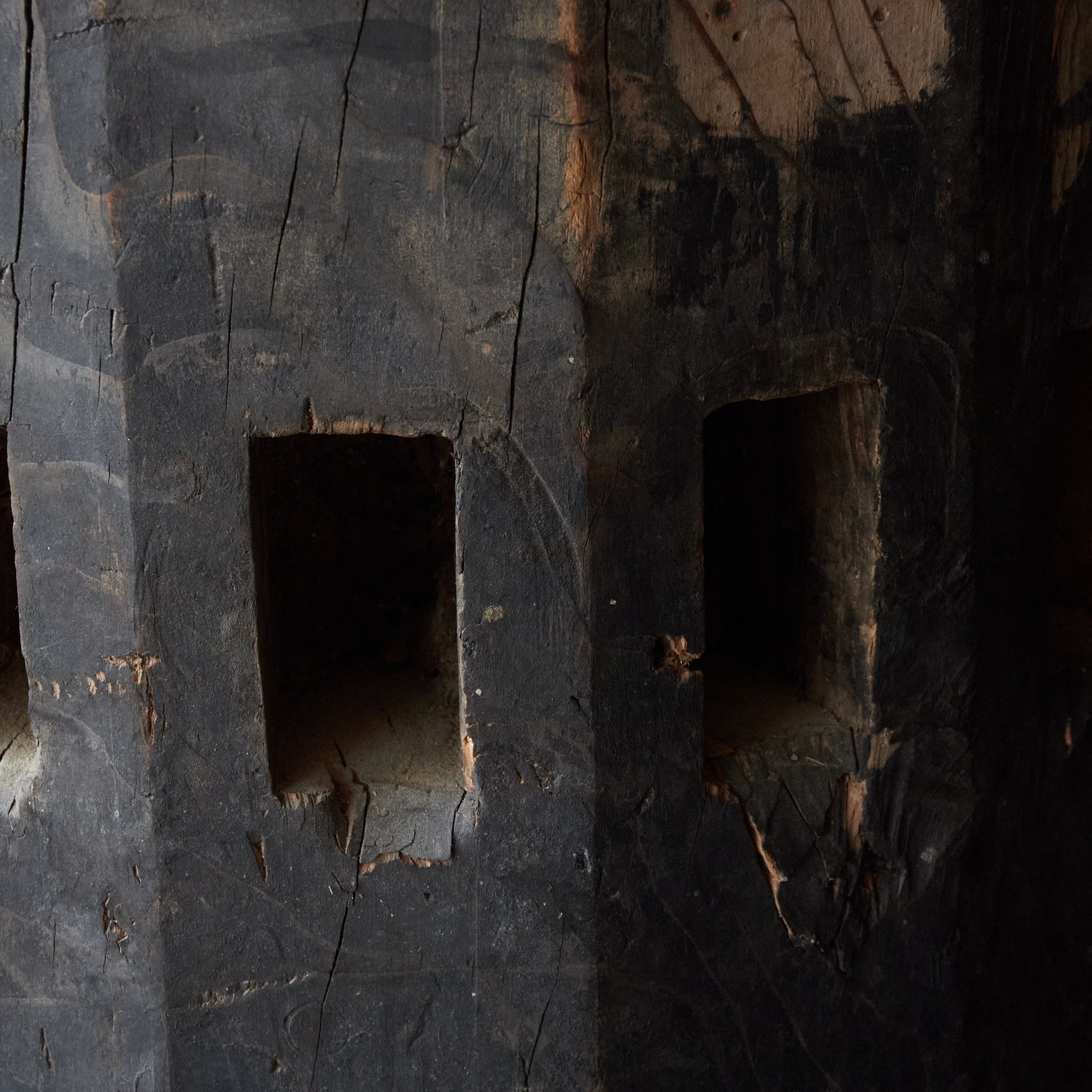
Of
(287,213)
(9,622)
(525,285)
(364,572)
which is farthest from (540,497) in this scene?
(9,622)

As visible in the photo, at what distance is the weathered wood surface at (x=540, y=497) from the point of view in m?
2.32

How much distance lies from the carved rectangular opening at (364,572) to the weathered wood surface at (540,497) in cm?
56

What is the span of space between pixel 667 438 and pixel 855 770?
977mm

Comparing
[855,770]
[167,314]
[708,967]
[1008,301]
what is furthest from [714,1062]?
[167,314]

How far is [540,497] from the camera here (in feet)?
8.02

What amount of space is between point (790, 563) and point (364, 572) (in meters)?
1.30

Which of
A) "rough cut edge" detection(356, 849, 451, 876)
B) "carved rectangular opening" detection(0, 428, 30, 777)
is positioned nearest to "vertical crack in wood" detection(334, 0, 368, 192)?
"carved rectangular opening" detection(0, 428, 30, 777)

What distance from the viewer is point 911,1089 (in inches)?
113

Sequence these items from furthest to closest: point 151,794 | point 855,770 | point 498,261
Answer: point 855,770 → point 151,794 → point 498,261

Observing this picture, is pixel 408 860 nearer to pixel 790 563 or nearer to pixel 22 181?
pixel 790 563

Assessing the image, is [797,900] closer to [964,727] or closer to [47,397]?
[964,727]

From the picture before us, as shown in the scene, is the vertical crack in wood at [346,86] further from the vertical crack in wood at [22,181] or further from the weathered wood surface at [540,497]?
the vertical crack in wood at [22,181]

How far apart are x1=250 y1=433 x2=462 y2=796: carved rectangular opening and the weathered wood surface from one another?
0.56m

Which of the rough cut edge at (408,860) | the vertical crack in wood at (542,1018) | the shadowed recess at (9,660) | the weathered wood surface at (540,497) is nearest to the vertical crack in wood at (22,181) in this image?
the weathered wood surface at (540,497)
